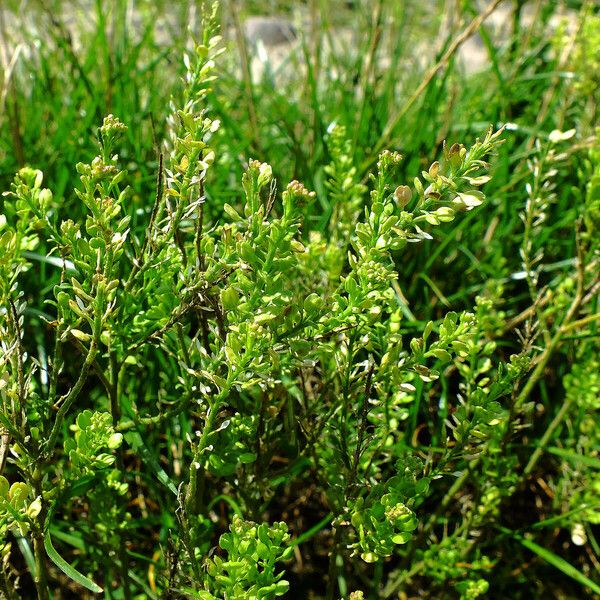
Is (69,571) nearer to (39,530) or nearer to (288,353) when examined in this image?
(39,530)

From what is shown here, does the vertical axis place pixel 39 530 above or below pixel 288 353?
below

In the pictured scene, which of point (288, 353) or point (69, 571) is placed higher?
point (288, 353)

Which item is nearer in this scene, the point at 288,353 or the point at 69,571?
the point at 69,571

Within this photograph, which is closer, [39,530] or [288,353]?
[39,530]

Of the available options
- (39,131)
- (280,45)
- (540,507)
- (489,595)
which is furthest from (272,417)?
(280,45)

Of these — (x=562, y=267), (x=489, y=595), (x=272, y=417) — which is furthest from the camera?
(x=562, y=267)

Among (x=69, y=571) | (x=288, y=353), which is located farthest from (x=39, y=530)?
(x=288, y=353)

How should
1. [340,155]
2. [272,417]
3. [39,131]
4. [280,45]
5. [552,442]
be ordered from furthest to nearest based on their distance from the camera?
[280,45] < [39,131] < [552,442] < [340,155] < [272,417]

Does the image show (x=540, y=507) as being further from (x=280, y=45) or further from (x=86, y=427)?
(x=280, y=45)
